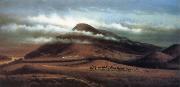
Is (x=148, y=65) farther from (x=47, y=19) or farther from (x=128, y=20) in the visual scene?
(x=47, y=19)

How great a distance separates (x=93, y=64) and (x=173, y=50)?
943 millimetres

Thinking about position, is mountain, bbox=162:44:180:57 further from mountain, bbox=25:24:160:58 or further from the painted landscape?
mountain, bbox=25:24:160:58

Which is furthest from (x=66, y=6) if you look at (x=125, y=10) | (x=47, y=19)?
(x=125, y=10)

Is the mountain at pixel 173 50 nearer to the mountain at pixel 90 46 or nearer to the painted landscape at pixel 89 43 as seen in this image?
the painted landscape at pixel 89 43

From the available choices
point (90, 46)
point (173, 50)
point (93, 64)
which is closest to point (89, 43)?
point (90, 46)

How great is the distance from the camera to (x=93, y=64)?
6035 mm

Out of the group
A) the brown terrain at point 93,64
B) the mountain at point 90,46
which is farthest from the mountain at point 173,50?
the mountain at point 90,46

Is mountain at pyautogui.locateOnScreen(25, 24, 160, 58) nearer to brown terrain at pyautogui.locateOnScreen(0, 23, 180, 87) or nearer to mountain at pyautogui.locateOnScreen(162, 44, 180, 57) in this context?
brown terrain at pyautogui.locateOnScreen(0, 23, 180, 87)

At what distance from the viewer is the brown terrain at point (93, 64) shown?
6.00m

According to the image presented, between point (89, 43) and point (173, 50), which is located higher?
point (89, 43)

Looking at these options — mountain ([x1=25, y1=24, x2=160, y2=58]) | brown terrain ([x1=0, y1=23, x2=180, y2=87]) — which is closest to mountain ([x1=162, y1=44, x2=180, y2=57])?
brown terrain ([x1=0, y1=23, x2=180, y2=87])

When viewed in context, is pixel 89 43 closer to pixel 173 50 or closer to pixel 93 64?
pixel 93 64

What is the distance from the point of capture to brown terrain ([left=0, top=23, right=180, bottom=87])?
5996mm

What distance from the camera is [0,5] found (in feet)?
20.1
